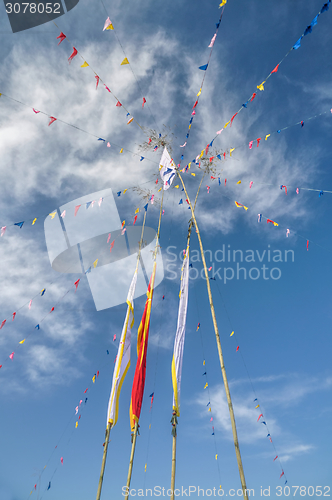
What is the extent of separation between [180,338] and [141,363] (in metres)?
1.72

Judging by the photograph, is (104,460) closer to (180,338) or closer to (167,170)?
(180,338)

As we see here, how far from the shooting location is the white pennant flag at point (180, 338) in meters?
8.57

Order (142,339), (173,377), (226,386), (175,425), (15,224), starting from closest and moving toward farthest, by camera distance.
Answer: (226,386)
(175,425)
(173,377)
(142,339)
(15,224)

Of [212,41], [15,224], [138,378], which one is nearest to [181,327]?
[138,378]

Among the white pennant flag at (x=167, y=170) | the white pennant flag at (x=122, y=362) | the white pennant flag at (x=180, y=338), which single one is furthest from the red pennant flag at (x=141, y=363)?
the white pennant flag at (x=167, y=170)

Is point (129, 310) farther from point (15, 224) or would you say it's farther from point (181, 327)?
point (15, 224)

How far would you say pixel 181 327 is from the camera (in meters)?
9.88

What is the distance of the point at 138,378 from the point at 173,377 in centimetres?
151

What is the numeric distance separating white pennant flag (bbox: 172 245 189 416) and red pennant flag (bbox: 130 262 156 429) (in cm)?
143

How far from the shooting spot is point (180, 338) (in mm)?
9680

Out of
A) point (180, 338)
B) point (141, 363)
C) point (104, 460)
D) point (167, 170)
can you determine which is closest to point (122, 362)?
point (141, 363)

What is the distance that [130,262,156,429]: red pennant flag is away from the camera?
932cm

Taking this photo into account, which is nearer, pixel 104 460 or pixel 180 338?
pixel 104 460

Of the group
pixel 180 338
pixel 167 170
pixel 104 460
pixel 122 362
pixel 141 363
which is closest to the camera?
pixel 104 460
